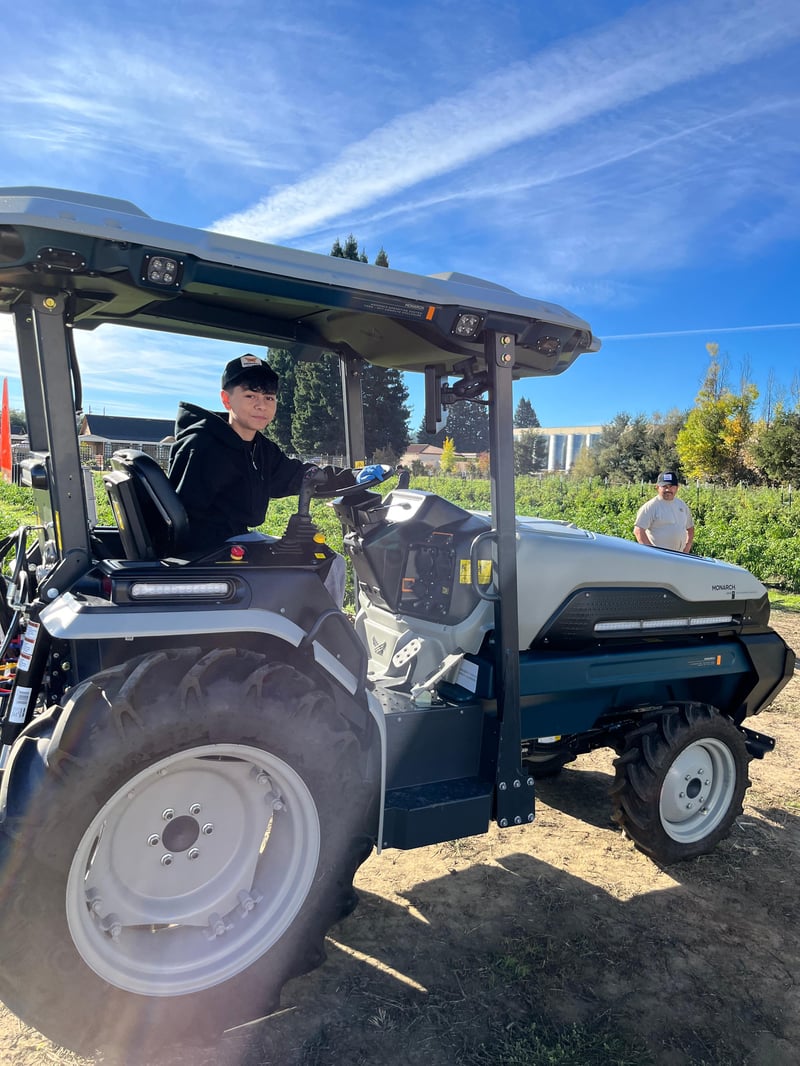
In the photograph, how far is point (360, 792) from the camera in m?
2.53

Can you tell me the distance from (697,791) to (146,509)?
290 cm

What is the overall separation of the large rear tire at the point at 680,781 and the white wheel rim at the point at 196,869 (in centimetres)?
173

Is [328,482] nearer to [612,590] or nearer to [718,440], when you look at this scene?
[612,590]

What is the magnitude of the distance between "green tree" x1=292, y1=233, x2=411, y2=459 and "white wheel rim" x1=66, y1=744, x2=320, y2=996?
67.5 inches

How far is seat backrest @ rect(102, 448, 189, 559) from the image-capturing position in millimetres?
2586

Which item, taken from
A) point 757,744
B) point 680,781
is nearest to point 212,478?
point 680,781

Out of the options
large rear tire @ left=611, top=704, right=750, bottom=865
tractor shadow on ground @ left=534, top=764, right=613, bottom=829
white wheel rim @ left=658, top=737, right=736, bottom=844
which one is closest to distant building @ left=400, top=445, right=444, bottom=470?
large rear tire @ left=611, top=704, right=750, bottom=865

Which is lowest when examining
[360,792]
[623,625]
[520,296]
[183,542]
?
[360,792]

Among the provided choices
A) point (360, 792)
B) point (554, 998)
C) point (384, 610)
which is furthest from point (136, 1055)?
point (384, 610)

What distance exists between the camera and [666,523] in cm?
768

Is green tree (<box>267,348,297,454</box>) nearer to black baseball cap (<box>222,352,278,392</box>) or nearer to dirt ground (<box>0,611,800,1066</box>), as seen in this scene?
black baseball cap (<box>222,352,278,392</box>)

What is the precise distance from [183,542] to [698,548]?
12.6 metres

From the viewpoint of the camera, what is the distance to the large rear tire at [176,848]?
2055 mm

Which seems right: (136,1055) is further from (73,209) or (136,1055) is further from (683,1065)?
(73,209)
